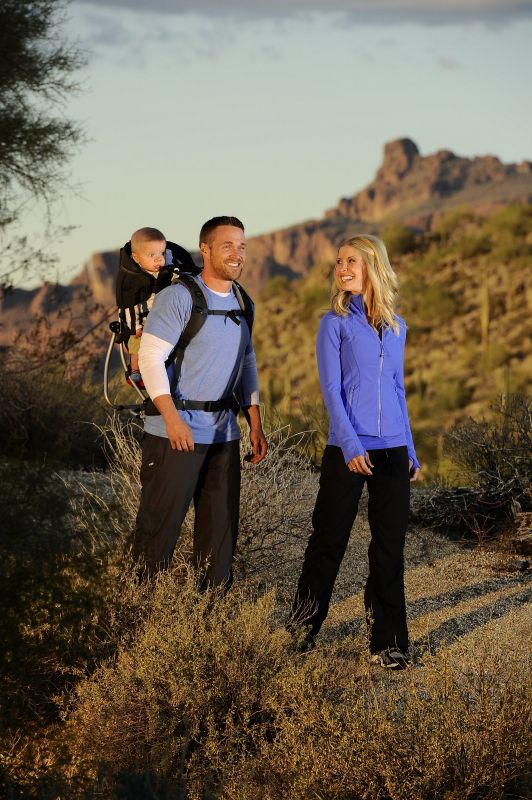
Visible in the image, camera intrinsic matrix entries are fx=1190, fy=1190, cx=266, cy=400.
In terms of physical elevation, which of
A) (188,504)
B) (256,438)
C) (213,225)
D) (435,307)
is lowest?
(188,504)

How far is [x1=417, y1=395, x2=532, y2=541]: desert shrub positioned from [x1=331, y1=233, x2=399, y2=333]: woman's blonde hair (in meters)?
3.04

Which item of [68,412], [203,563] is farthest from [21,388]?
[203,563]

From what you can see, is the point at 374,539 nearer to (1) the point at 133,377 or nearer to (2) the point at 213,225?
(1) the point at 133,377

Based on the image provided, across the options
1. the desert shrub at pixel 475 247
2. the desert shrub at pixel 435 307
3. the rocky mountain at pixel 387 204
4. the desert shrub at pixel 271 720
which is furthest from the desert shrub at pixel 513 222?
the rocky mountain at pixel 387 204

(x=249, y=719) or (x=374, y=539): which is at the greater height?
(x=374, y=539)

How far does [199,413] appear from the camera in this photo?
5285mm

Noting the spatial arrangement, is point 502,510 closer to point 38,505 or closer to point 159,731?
point 159,731

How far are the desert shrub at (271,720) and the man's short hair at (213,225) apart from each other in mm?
1513

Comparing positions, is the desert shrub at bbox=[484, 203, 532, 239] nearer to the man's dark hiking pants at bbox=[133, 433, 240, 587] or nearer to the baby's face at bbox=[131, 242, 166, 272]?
the baby's face at bbox=[131, 242, 166, 272]

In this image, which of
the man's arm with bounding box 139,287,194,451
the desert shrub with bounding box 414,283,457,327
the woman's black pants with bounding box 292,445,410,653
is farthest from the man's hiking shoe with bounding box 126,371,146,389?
the desert shrub with bounding box 414,283,457,327

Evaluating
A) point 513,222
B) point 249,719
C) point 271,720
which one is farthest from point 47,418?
point 513,222

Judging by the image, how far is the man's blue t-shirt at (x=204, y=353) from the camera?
5.15 meters

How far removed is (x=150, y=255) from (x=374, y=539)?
5.73ft

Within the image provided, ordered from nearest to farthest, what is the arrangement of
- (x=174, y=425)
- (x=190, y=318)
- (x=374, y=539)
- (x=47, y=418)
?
(x=174, y=425)
(x=190, y=318)
(x=374, y=539)
(x=47, y=418)
